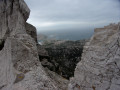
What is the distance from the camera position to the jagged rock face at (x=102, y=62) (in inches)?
118

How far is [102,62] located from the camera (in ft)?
10.5

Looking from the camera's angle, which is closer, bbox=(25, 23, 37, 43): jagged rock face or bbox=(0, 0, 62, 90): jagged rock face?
bbox=(0, 0, 62, 90): jagged rock face

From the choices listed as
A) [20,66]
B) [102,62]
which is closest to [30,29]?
[20,66]

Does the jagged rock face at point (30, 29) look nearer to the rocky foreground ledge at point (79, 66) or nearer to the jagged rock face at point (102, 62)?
the rocky foreground ledge at point (79, 66)

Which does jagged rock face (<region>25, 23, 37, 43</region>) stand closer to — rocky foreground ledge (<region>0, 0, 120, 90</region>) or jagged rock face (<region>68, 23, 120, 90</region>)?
rocky foreground ledge (<region>0, 0, 120, 90</region>)

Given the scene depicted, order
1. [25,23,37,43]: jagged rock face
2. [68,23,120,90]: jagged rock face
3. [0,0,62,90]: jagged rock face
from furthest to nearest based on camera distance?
[25,23,37,43]: jagged rock face, [0,0,62,90]: jagged rock face, [68,23,120,90]: jagged rock face

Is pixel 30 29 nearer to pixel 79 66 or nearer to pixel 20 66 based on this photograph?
pixel 20 66

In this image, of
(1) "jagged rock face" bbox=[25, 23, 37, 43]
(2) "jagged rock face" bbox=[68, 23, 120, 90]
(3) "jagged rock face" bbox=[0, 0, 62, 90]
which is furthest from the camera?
(1) "jagged rock face" bbox=[25, 23, 37, 43]

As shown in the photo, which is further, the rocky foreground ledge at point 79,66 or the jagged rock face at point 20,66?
the jagged rock face at point 20,66

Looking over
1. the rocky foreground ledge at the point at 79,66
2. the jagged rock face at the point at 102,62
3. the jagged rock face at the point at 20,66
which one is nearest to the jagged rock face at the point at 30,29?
the jagged rock face at the point at 20,66

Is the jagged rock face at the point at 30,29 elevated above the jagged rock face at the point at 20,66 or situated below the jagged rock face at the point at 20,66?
above

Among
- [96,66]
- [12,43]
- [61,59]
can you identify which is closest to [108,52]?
[96,66]

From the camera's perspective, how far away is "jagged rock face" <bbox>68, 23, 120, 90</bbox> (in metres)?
3.00

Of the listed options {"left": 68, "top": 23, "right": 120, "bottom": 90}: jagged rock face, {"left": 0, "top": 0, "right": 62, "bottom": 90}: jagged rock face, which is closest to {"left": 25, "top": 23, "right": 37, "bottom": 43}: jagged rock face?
{"left": 0, "top": 0, "right": 62, "bottom": 90}: jagged rock face
